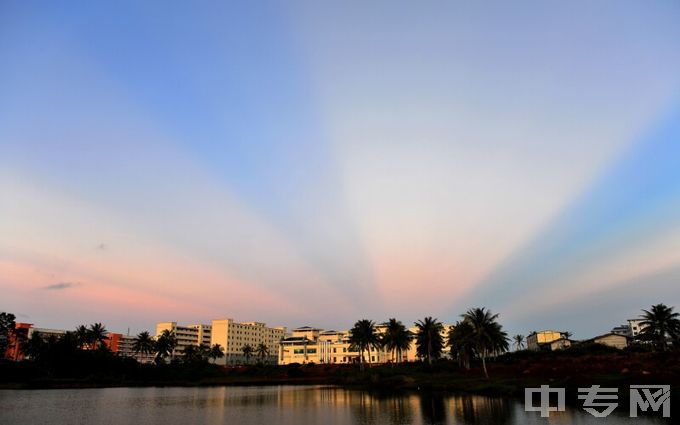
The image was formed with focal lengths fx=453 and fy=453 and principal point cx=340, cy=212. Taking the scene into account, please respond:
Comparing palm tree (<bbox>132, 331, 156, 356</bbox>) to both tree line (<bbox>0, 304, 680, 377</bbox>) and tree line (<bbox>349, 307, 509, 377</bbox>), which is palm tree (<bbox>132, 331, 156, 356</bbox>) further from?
tree line (<bbox>349, 307, 509, 377</bbox>)

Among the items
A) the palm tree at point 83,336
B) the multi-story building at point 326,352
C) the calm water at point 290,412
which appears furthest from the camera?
the multi-story building at point 326,352

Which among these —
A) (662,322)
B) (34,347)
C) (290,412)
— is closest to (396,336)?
(662,322)

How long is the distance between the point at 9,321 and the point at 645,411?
13211 centimetres

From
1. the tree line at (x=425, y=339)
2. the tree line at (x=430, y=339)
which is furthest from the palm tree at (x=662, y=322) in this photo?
the tree line at (x=430, y=339)

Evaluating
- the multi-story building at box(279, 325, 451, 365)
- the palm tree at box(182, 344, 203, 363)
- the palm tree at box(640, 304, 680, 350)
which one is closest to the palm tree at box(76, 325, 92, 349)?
the palm tree at box(182, 344, 203, 363)

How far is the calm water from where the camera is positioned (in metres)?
40.3

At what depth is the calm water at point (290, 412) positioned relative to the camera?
40281 millimetres

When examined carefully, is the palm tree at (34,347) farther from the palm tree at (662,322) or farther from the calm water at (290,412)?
the palm tree at (662,322)

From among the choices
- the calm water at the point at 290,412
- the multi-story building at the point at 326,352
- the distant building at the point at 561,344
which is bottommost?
the multi-story building at the point at 326,352

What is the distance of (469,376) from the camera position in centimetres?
8275

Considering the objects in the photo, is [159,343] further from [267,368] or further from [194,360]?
[267,368]

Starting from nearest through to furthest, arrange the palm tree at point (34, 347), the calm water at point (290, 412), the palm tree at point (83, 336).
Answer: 1. the calm water at point (290, 412)
2. the palm tree at point (34, 347)
3. the palm tree at point (83, 336)

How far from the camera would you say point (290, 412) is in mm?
48906

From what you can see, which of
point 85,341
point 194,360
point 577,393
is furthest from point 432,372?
point 85,341
